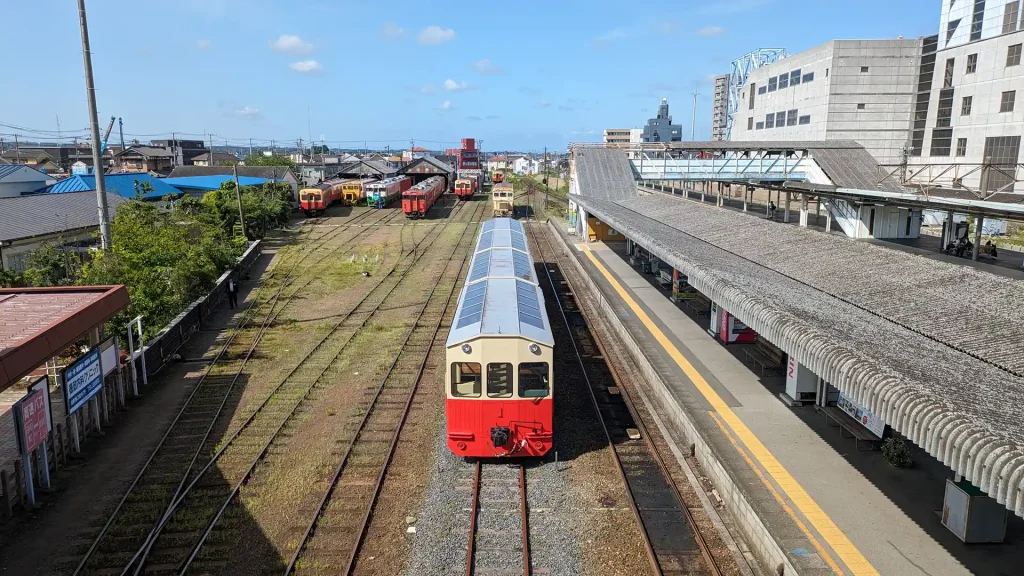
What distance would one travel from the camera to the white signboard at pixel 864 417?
10.8 metres

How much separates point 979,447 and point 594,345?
12.4 m

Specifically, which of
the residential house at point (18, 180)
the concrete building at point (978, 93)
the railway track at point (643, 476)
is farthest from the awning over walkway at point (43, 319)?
the residential house at point (18, 180)

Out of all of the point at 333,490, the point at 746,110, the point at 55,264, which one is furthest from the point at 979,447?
the point at 746,110

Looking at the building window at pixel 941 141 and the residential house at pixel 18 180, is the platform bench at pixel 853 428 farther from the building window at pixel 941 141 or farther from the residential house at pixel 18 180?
the residential house at pixel 18 180

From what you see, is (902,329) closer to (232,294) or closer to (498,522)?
(498,522)

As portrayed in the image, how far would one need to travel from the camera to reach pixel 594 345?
18266 millimetres

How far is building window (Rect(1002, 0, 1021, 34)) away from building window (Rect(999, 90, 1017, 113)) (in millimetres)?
2708

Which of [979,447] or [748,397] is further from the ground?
[979,447]

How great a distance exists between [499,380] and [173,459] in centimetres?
605

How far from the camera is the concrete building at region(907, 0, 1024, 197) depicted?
2900 centimetres

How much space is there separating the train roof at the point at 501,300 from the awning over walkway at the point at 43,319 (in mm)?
6131

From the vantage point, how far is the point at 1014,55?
28875mm

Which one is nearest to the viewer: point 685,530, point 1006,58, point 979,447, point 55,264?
point 979,447

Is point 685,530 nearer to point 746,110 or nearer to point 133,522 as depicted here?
point 133,522
